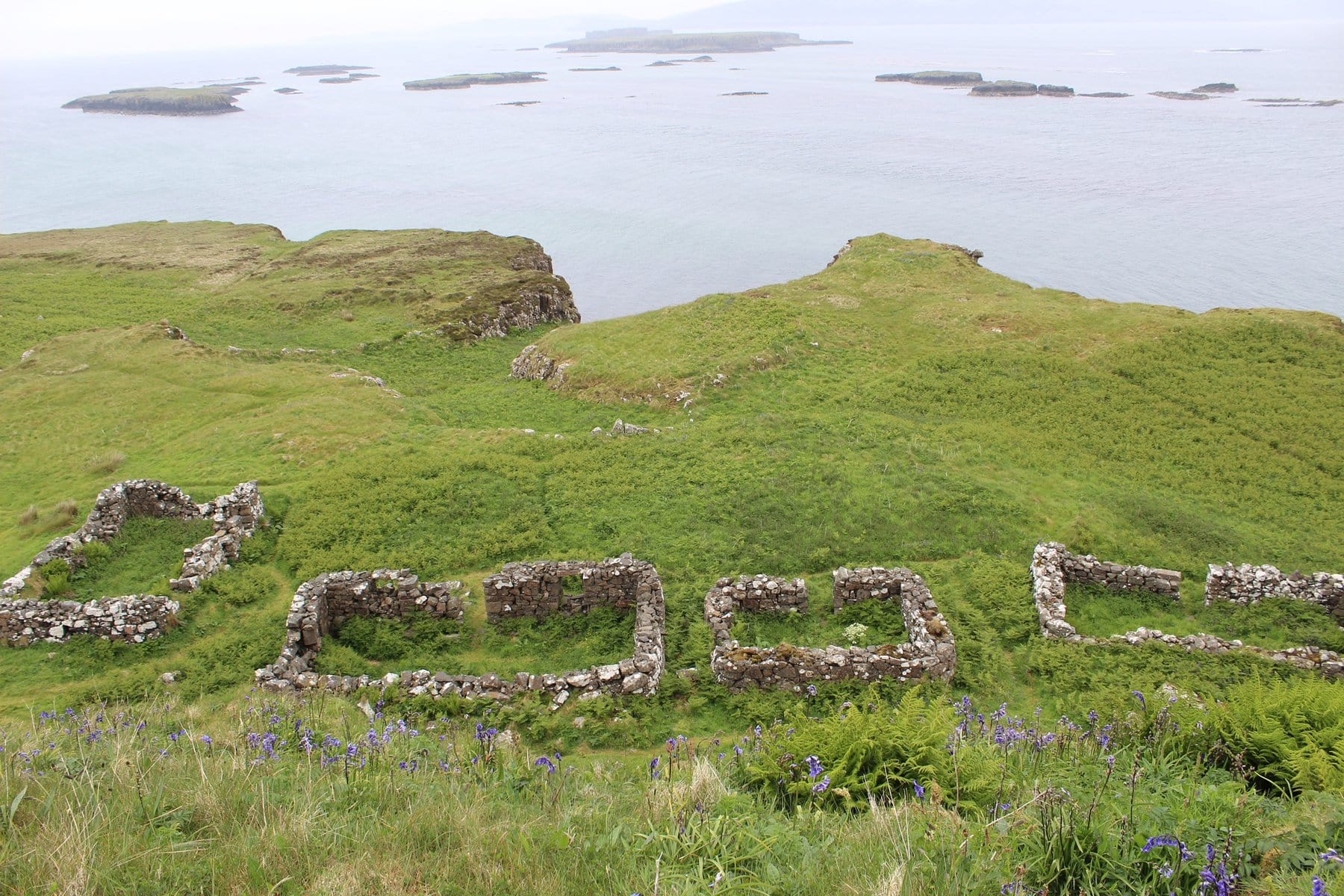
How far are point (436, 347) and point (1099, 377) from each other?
3468 cm

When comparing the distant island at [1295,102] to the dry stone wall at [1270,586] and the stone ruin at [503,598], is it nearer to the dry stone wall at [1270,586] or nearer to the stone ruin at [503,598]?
the dry stone wall at [1270,586]

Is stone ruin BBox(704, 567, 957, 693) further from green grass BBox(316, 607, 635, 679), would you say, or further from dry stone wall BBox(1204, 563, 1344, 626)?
dry stone wall BBox(1204, 563, 1344, 626)

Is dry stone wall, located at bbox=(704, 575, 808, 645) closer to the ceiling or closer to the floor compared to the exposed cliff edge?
closer to the floor

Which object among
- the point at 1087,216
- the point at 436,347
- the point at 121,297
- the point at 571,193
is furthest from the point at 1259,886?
the point at 571,193

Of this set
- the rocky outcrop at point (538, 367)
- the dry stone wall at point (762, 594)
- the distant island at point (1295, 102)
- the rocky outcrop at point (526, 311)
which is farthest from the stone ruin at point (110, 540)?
Answer: the distant island at point (1295, 102)

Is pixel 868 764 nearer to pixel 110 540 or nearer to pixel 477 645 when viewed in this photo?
pixel 477 645

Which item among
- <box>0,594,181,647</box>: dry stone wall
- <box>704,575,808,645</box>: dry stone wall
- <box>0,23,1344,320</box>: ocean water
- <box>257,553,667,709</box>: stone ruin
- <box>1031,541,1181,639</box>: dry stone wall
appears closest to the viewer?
<box>257,553,667,709</box>: stone ruin

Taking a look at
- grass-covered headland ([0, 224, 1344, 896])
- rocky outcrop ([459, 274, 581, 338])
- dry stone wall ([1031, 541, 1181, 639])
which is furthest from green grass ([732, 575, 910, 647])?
rocky outcrop ([459, 274, 581, 338])

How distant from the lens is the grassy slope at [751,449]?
63.3ft

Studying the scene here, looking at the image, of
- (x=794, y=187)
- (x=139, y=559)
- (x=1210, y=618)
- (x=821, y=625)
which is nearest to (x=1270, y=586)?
(x=1210, y=618)

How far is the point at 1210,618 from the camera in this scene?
752 inches

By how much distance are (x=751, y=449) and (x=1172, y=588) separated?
12.7m

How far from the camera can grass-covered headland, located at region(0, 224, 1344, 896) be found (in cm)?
695

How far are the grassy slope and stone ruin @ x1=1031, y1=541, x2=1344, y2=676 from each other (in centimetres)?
57
